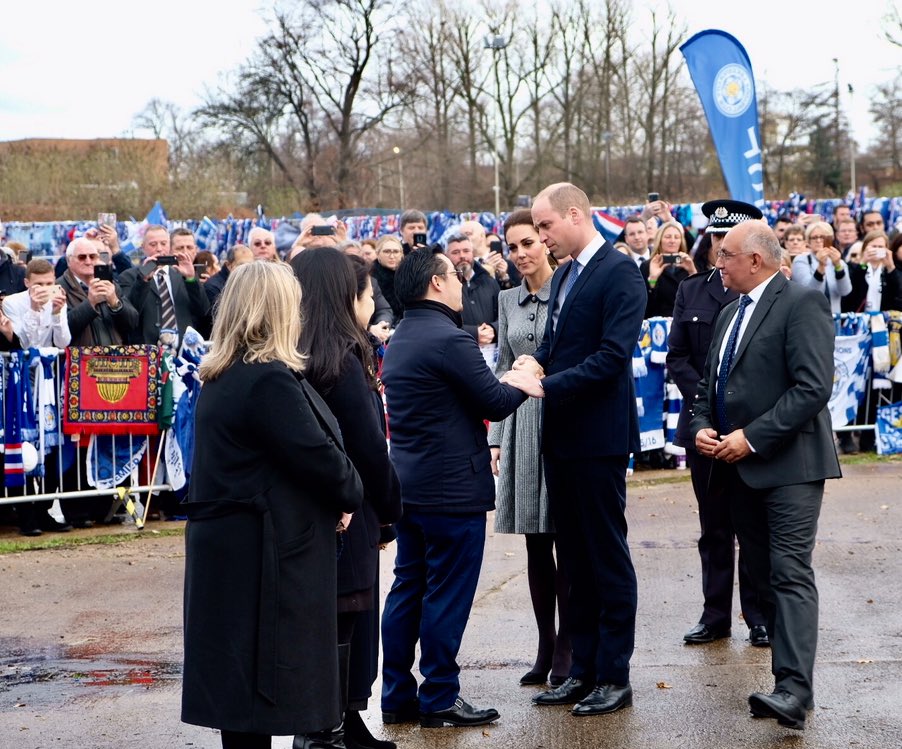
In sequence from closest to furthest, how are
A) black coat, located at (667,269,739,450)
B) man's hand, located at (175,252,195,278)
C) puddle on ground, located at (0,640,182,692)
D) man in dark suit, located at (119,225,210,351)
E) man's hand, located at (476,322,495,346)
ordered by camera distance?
puddle on ground, located at (0,640,182,692) → black coat, located at (667,269,739,450) → man's hand, located at (476,322,495,346) → man in dark suit, located at (119,225,210,351) → man's hand, located at (175,252,195,278)

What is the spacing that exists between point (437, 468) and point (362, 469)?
608mm

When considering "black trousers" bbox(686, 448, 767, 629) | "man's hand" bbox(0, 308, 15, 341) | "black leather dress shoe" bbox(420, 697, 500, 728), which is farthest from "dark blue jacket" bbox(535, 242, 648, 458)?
"man's hand" bbox(0, 308, 15, 341)

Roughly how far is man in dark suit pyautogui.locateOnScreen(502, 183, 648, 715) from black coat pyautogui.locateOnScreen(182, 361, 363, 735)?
144 cm

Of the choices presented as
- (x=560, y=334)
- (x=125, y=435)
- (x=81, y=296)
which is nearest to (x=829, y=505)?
(x=560, y=334)

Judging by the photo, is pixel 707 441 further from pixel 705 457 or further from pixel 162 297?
pixel 162 297

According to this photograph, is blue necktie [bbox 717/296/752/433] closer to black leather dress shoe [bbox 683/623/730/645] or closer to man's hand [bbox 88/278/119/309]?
black leather dress shoe [bbox 683/623/730/645]

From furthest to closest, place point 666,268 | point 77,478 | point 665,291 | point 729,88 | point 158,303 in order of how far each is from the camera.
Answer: point 729,88, point 665,291, point 666,268, point 158,303, point 77,478

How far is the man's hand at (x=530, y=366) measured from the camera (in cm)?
508

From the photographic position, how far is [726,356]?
5.23 m

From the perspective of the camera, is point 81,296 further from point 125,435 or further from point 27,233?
point 27,233

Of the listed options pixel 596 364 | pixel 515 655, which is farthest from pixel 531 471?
pixel 515 655

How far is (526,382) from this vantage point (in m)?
4.99

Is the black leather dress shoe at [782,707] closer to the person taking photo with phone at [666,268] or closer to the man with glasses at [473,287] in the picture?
the man with glasses at [473,287]

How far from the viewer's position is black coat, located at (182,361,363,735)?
3748mm
